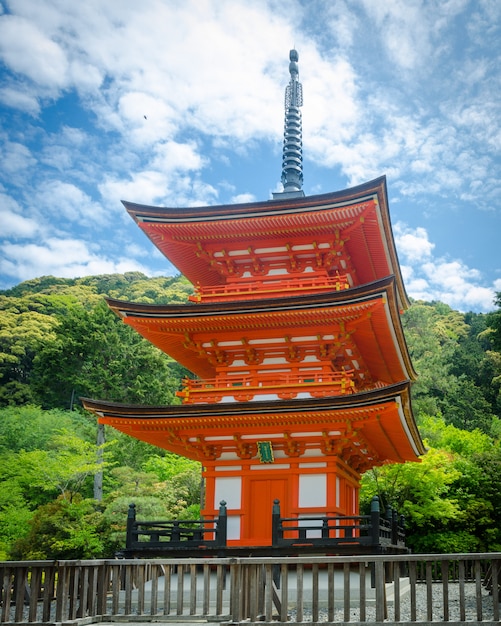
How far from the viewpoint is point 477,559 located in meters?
9.53

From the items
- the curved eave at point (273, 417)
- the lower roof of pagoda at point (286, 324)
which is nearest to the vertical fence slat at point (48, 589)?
the curved eave at point (273, 417)

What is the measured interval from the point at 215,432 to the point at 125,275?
251ft

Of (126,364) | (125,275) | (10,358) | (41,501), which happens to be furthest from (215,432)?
(125,275)

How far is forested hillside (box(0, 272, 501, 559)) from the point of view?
2988cm

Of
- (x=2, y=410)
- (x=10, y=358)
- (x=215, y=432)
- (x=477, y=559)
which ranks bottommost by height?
(x=477, y=559)

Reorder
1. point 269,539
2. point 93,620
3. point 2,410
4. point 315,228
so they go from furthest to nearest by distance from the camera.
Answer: point 2,410
point 315,228
point 269,539
point 93,620

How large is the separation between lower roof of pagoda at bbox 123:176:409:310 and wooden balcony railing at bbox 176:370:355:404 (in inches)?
128

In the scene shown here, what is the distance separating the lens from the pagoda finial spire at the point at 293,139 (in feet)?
73.0

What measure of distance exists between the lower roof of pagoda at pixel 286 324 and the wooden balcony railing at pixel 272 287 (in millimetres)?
1026

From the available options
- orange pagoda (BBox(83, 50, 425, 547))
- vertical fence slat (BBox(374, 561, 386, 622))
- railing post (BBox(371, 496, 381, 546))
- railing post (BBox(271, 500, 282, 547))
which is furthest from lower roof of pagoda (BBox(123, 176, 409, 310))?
vertical fence slat (BBox(374, 561, 386, 622))

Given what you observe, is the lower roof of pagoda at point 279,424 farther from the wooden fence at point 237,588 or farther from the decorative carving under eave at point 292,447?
the wooden fence at point 237,588

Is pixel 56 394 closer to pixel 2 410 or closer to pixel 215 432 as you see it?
pixel 2 410

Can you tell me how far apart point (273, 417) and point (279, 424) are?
0.43 m

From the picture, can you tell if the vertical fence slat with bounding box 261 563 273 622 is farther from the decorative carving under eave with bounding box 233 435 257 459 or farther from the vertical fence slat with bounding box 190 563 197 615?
the decorative carving under eave with bounding box 233 435 257 459
